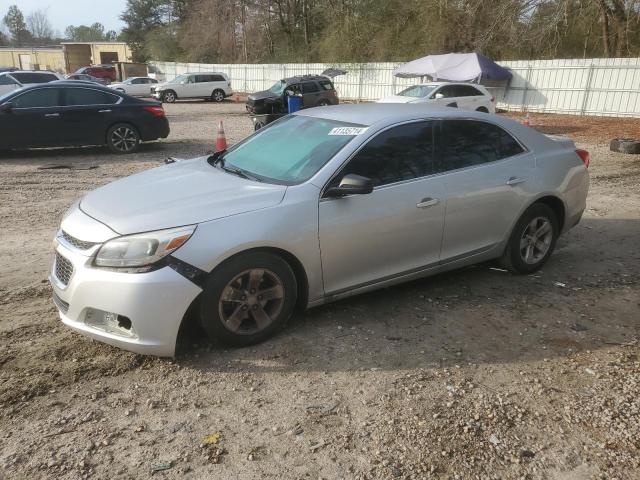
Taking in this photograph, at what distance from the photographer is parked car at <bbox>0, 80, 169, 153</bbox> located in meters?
10.4

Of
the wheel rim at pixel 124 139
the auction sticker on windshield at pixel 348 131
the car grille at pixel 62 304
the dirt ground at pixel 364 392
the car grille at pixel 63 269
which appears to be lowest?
the dirt ground at pixel 364 392

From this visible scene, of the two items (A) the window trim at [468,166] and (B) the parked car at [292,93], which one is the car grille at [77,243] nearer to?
(A) the window trim at [468,166]

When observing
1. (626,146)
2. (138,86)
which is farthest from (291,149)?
(138,86)

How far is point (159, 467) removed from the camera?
2.56m

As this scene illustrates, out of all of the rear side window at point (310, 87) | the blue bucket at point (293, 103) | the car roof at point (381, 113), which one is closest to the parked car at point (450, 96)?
the blue bucket at point (293, 103)

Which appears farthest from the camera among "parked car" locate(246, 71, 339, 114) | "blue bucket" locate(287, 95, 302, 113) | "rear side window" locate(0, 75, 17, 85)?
"parked car" locate(246, 71, 339, 114)

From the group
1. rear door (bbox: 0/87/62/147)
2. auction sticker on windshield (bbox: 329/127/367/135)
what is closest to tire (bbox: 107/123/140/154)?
rear door (bbox: 0/87/62/147)

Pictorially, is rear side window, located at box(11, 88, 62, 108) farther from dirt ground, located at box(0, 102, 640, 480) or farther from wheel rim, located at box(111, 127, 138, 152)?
dirt ground, located at box(0, 102, 640, 480)

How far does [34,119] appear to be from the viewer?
10453mm

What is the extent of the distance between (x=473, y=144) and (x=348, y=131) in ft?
3.89

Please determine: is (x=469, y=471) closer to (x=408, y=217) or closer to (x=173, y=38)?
(x=408, y=217)

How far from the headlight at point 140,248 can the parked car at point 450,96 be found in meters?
13.7

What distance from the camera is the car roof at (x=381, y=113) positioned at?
416cm

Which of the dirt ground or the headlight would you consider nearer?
the dirt ground
